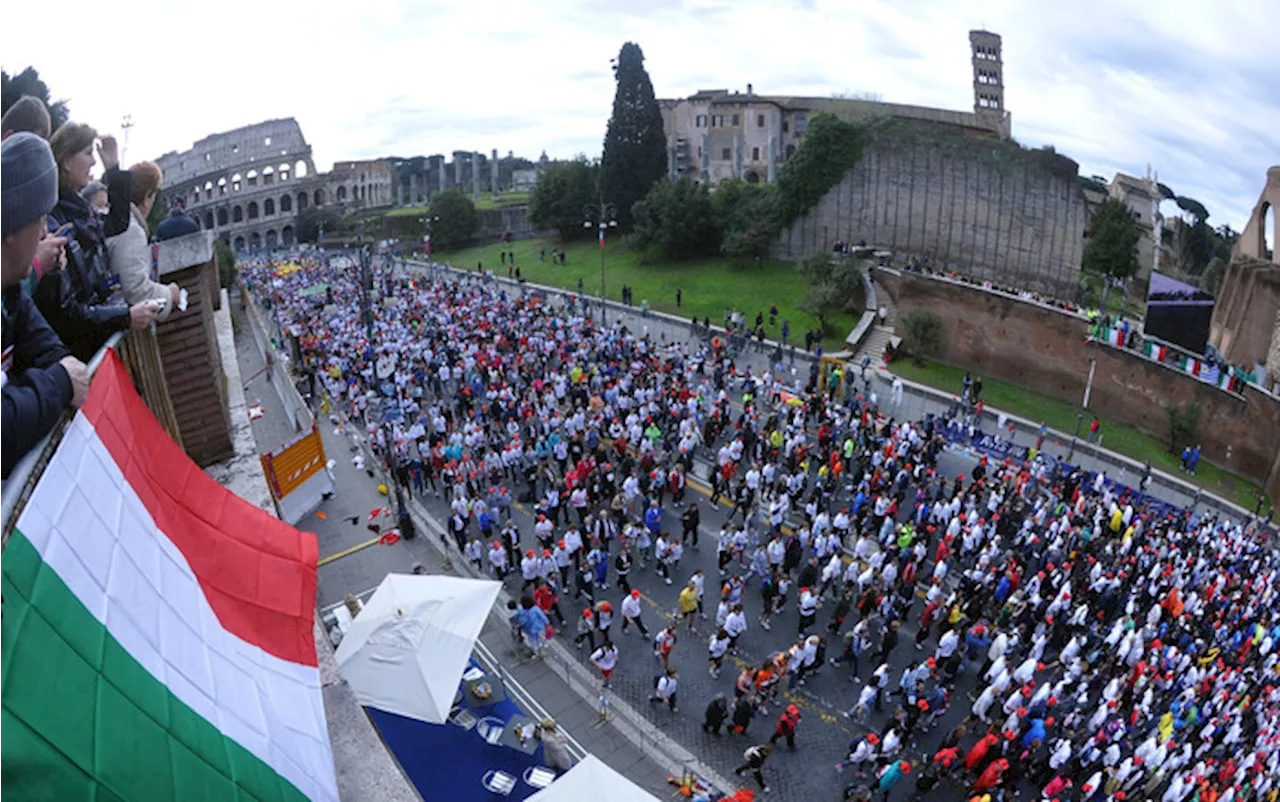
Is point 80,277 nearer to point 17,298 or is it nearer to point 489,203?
point 17,298

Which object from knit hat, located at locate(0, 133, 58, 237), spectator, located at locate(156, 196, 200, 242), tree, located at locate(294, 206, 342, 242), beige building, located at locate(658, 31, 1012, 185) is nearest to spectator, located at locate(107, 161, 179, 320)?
knit hat, located at locate(0, 133, 58, 237)

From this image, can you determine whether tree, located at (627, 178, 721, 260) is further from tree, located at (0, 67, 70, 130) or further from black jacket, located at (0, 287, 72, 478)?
black jacket, located at (0, 287, 72, 478)

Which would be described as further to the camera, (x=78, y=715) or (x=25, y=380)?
(x=25, y=380)

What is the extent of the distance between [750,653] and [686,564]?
3.26 meters

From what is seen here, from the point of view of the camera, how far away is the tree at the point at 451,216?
67750mm

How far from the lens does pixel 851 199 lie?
46.0 meters

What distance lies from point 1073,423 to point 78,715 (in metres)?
33.8

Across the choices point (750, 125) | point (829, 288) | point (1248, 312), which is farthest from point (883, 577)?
point (750, 125)

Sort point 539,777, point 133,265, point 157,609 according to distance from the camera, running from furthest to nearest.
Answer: point 539,777 < point 133,265 < point 157,609

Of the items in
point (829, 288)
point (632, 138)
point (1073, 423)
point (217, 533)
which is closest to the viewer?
point (217, 533)

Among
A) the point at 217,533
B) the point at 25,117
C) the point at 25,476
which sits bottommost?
the point at 217,533

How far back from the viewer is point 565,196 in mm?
58844

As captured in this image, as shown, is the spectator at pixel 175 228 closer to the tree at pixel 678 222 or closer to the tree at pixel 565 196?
the tree at pixel 678 222

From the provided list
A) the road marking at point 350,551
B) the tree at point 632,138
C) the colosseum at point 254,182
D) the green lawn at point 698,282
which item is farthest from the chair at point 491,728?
the colosseum at point 254,182
